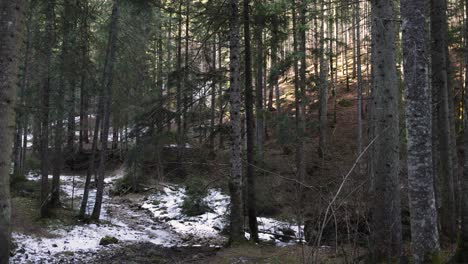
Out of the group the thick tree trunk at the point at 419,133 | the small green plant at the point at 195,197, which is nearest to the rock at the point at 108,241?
the small green plant at the point at 195,197

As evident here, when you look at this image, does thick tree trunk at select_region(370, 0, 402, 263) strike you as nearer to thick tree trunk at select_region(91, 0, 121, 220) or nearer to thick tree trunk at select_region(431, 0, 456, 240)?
thick tree trunk at select_region(431, 0, 456, 240)

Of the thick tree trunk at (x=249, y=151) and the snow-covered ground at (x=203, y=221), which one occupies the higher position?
the thick tree trunk at (x=249, y=151)

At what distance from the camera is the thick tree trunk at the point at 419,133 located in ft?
15.6

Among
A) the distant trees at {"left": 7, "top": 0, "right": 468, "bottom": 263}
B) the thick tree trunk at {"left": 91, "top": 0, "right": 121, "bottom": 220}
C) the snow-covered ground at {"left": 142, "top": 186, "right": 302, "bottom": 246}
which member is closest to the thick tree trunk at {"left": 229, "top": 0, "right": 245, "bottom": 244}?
the distant trees at {"left": 7, "top": 0, "right": 468, "bottom": 263}

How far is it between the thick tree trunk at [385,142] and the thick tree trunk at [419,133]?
5.38 feet

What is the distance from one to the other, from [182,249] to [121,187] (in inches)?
474

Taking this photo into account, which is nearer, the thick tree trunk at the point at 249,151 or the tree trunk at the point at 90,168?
the thick tree trunk at the point at 249,151

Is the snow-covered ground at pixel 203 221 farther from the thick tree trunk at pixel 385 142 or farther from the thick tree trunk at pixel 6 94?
the thick tree trunk at pixel 6 94

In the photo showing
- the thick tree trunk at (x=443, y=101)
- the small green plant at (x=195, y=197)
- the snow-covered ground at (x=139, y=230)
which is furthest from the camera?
the small green plant at (x=195, y=197)

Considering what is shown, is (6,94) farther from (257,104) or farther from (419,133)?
(257,104)

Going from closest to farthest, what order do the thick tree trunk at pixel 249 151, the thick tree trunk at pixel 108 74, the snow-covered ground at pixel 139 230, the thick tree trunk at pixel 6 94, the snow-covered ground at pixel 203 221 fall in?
the thick tree trunk at pixel 6 94 < the snow-covered ground at pixel 139 230 < the thick tree trunk at pixel 249 151 < the snow-covered ground at pixel 203 221 < the thick tree trunk at pixel 108 74

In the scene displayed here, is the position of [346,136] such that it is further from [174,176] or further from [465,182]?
[465,182]

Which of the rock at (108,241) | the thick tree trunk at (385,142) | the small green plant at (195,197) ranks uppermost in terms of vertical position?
the thick tree trunk at (385,142)

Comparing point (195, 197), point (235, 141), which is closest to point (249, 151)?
→ point (235, 141)
